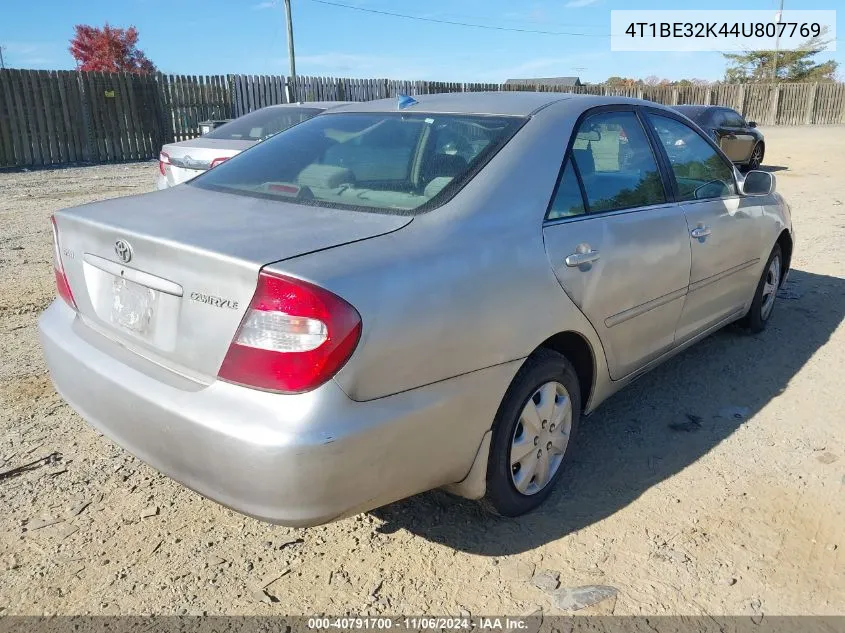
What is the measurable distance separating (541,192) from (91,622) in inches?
83.5

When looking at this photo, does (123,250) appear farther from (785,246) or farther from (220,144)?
(220,144)

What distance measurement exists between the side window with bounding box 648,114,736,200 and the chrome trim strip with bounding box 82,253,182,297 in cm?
258

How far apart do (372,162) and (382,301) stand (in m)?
1.06

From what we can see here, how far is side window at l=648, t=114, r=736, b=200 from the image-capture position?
3.56 meters

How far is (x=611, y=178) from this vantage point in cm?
306

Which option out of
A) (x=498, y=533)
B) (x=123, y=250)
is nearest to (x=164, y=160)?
(x=123, y=250)

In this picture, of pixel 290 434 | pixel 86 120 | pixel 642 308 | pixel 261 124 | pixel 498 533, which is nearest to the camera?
pixel 290 434

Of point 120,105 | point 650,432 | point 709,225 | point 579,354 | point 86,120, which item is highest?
point 120,105

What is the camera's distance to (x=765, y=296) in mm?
4723

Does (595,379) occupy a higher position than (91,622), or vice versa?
(595,379)

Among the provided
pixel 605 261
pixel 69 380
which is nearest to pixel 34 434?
pixel 69 380

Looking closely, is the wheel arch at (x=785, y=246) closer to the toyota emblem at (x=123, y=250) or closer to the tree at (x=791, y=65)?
the toyota emblem at (x=123, y=250)

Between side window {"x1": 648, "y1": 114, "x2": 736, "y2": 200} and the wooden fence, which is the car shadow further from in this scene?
the wooden fence

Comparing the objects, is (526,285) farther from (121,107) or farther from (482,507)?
(121,107)
